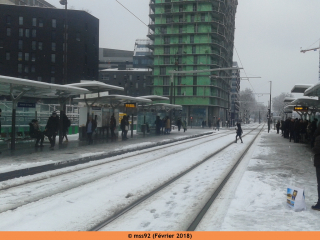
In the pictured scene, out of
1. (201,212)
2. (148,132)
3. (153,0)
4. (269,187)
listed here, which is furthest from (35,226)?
(153,0)

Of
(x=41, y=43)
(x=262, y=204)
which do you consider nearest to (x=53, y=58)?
(x=41, y=43)

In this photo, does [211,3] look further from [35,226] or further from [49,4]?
[35,226]

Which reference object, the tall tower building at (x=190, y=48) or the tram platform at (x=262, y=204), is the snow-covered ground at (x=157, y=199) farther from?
the tall tower building at (x=190, y=48)

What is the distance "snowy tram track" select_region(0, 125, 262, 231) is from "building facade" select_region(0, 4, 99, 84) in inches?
2371

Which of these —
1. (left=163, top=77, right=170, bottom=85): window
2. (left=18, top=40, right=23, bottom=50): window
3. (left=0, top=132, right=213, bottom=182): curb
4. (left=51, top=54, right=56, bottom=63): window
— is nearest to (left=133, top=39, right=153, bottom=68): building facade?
(left=163, top=77, right=170, bottom=85): window

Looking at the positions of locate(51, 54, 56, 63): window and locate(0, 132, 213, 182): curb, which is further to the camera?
locate(51, 54, 56, 63): window

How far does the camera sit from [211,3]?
72.9m

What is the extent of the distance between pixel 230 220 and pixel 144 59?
101 metres

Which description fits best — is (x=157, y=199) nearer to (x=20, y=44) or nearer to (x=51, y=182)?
(x=51, y=182)

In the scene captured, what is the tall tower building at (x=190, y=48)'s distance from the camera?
243ft

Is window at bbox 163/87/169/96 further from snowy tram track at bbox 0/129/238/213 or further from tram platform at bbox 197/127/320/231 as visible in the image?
tram platform at bbox 197/127/320/231

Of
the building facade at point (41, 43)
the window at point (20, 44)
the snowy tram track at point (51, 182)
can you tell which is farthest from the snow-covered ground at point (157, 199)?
the window at point (20, 44)

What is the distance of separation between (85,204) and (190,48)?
7054cm

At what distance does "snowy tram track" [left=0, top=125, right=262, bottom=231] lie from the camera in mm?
5668
